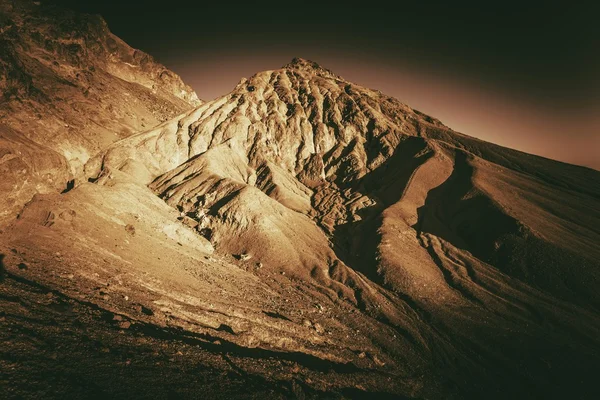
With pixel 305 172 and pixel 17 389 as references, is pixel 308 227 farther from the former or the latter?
pixel 17 389

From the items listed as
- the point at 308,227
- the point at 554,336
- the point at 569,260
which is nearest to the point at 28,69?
the point at 308,227

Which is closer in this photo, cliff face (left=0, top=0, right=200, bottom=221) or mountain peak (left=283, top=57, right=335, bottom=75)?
cliff face (left=0, top=0, right=200, bottom=221)

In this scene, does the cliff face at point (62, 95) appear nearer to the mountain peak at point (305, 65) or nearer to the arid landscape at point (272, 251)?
the arid landscape at point (272, 251)

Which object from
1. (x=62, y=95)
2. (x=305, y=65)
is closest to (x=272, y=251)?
(x=62, y=95)

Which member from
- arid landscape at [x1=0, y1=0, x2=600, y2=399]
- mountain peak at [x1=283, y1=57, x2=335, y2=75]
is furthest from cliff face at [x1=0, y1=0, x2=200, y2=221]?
mountain peak at [x1=283, y1=57, x2=335, y2=75]

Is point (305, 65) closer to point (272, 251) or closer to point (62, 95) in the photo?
point (62, 95)

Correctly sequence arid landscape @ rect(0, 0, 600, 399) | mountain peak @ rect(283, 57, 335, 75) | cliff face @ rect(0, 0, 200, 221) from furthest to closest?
1. mountain peak @ rect(283, 57, 335, 75)
2. cliff face @ rect(0, 0, 200, 221)
3. arid landscape @ rect(0, 0, 600, 399)

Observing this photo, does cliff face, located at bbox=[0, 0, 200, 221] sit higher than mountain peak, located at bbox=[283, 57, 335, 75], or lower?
lower

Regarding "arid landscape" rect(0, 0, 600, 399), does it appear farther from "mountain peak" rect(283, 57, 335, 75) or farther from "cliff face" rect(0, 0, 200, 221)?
"mountain peak" rect(283, 57, 335, 75)
